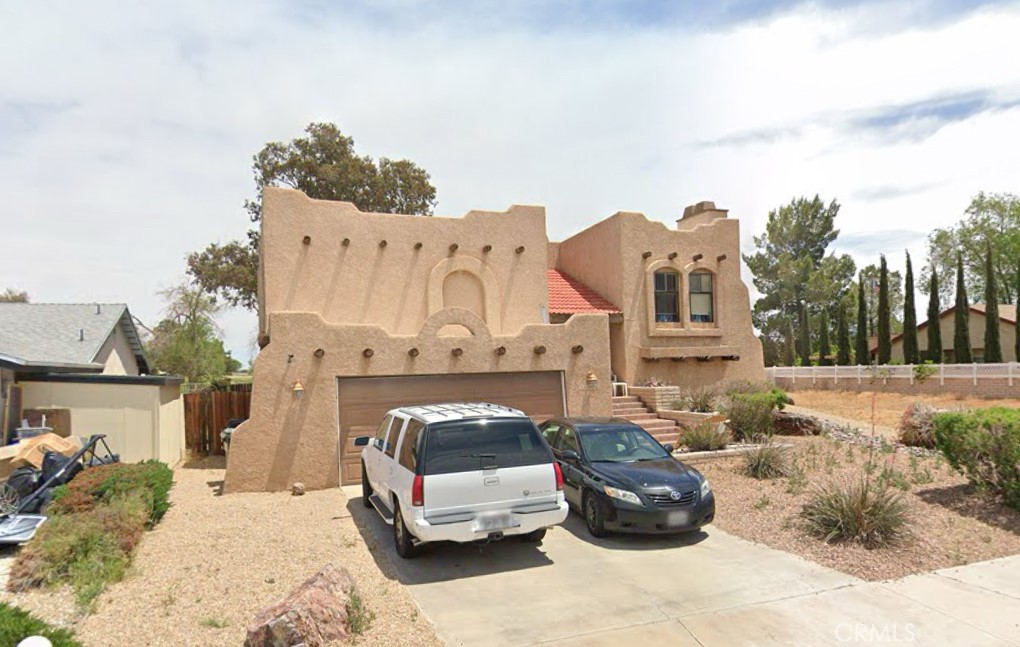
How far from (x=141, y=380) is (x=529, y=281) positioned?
32.2ft

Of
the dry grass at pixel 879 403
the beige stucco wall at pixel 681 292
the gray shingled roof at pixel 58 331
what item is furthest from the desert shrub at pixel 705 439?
the gray shingled roof at pixel 58 331

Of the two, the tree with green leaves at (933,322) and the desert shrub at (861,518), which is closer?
the desert shrub at (861,518)

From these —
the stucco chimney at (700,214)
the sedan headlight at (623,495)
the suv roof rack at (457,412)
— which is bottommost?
the sedan headlight at (623,495)

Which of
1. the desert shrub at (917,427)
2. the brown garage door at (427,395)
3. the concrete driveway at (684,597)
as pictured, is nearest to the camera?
the concrete driveway at (684,597)

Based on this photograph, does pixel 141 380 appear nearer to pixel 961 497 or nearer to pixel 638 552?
pixel 638 552

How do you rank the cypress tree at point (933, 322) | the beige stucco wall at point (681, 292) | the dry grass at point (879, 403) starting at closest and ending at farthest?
the beige stucco wall at point (681, 292)
the dry grass at point (879, 403)
the cypress tree at point (933, 322)

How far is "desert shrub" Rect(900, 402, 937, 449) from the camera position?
15.0 meters

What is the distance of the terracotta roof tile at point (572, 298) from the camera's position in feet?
63.4

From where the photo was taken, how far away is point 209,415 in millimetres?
17094

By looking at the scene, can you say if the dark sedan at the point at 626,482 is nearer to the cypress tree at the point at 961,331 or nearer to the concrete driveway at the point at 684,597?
the concrete driveway at the point at 684,597

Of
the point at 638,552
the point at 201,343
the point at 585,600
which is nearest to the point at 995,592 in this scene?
the point at 638,552

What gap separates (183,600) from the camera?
19.8 feet

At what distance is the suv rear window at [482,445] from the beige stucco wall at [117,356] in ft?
40.6

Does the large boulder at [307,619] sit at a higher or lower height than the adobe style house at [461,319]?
lower
